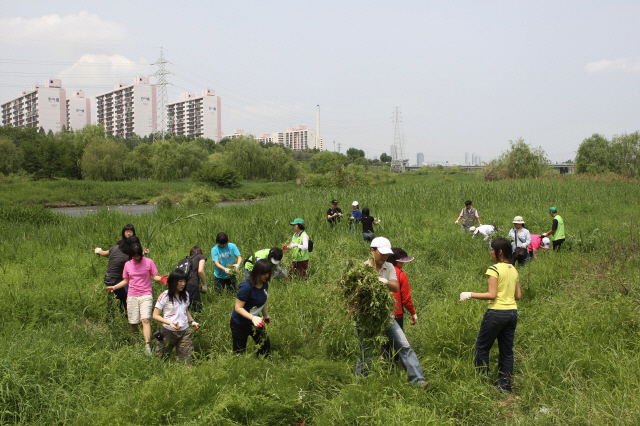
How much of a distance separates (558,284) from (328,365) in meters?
5.16

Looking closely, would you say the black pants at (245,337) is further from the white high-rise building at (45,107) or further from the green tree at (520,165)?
the white high-rise building at (45,107)

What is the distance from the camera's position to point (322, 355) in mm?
5438

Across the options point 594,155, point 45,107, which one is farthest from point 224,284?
point 45,107

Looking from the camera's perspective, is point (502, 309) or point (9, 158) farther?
point (9, 158)

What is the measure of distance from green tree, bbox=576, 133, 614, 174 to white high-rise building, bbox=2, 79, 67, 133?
415 feet

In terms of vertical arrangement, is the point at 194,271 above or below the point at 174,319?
above

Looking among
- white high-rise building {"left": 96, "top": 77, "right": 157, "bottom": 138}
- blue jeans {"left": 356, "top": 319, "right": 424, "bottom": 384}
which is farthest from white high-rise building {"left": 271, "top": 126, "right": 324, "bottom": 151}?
blue jeans {"left": 356, "top": 319, "right": 424, "bottom": 384}

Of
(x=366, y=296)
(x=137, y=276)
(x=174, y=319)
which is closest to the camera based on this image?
(x=366, y=296)

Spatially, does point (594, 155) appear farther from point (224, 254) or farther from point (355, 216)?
point (224, 254)

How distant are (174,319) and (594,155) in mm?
59566

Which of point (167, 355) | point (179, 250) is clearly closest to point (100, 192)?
point (179, 250)

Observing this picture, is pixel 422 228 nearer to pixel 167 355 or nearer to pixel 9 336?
pixel 167 355

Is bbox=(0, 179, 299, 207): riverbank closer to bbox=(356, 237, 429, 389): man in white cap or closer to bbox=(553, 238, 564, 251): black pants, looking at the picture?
bbox=(553, 238, 564, 251): black pants

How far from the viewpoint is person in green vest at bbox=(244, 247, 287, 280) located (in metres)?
6.08
